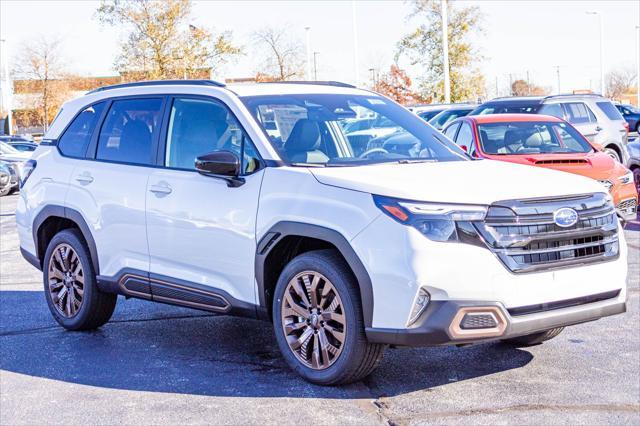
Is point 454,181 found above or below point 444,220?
above

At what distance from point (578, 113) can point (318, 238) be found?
14.1m

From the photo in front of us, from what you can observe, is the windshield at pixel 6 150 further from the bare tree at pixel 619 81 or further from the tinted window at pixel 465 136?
the bare tree at pixel 619 81

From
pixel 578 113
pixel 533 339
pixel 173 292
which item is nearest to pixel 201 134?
pixel 173 292

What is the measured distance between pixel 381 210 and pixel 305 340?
0.99 metres

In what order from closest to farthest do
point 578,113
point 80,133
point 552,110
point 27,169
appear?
1. point 80,133
2. point 27,169
3. point 552,110
4. point 578,113

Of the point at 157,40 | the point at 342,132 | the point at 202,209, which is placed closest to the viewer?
the point at 202,209

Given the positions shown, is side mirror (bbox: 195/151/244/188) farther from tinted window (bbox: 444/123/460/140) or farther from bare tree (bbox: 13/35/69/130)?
bare tree (bbox: 13/35/69/130)

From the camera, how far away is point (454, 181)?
5.31m

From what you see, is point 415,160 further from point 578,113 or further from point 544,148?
point 578,113

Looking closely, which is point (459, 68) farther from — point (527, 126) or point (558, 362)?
point (558, 362)

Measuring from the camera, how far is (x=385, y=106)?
6812mm

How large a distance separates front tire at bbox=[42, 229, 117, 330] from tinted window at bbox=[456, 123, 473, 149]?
6565 mm

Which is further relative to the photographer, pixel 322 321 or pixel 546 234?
pixel 322 321

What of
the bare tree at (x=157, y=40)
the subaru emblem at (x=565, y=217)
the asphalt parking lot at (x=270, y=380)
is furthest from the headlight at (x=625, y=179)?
the bare tree at (x=157, y=40)
